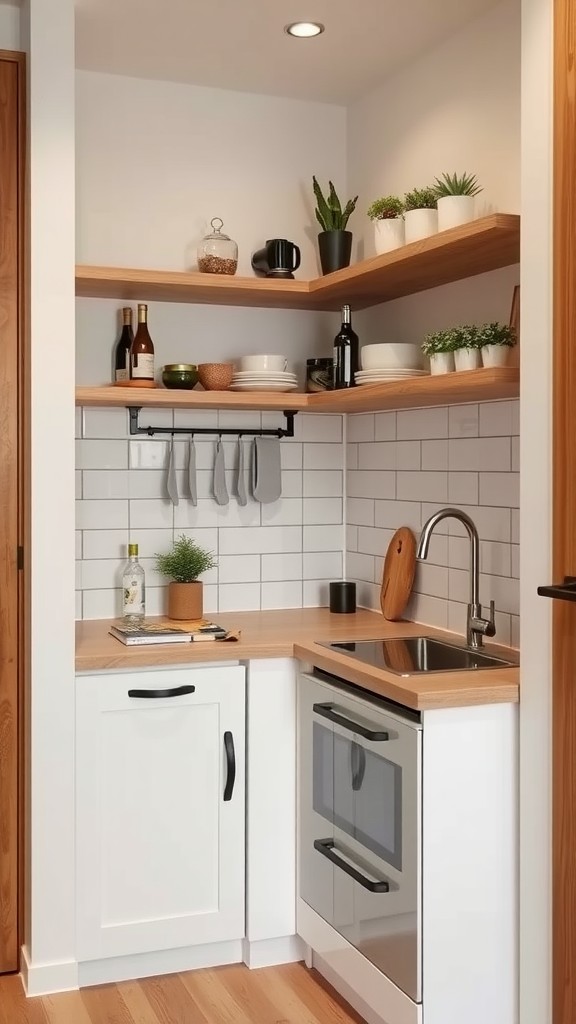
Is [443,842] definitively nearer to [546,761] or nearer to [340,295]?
[546,761]

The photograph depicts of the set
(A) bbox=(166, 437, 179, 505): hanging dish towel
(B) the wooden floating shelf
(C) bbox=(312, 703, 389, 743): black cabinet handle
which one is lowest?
(C) bbox=(312, 703, 389, 743): black cabinet handle

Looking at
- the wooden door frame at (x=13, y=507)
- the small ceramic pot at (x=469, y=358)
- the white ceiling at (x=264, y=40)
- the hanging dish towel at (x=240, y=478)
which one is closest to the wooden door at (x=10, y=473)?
the wooden door frame at (x=13, y=507)

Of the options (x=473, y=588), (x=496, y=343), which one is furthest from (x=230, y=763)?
(x=496, y=343)

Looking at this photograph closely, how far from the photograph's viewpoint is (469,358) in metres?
2.56

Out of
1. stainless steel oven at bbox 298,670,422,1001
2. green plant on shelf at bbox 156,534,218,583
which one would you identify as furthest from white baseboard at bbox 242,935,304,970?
green plant on shelf at bbox 156,534,218,583

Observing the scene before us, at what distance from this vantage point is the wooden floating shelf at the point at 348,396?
2508 millimetres

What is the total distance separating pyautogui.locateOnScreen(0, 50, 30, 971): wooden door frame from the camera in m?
2.96

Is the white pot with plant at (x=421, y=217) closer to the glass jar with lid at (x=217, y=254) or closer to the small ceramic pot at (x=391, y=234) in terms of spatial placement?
the small ceramic pot at (x=391, y=234)

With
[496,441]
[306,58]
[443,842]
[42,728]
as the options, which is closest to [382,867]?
[443,842]

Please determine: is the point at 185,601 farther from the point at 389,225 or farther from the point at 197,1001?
the point at 389,225

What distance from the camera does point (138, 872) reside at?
287 centimetres

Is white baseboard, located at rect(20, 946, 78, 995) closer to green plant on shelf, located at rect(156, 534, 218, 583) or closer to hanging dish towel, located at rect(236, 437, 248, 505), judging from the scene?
green plant on shelf, located at rect(156, 534, 218, 583)

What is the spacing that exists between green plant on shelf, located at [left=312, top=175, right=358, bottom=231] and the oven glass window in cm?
154

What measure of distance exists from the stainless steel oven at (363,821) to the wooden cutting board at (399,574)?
1.63 feet
